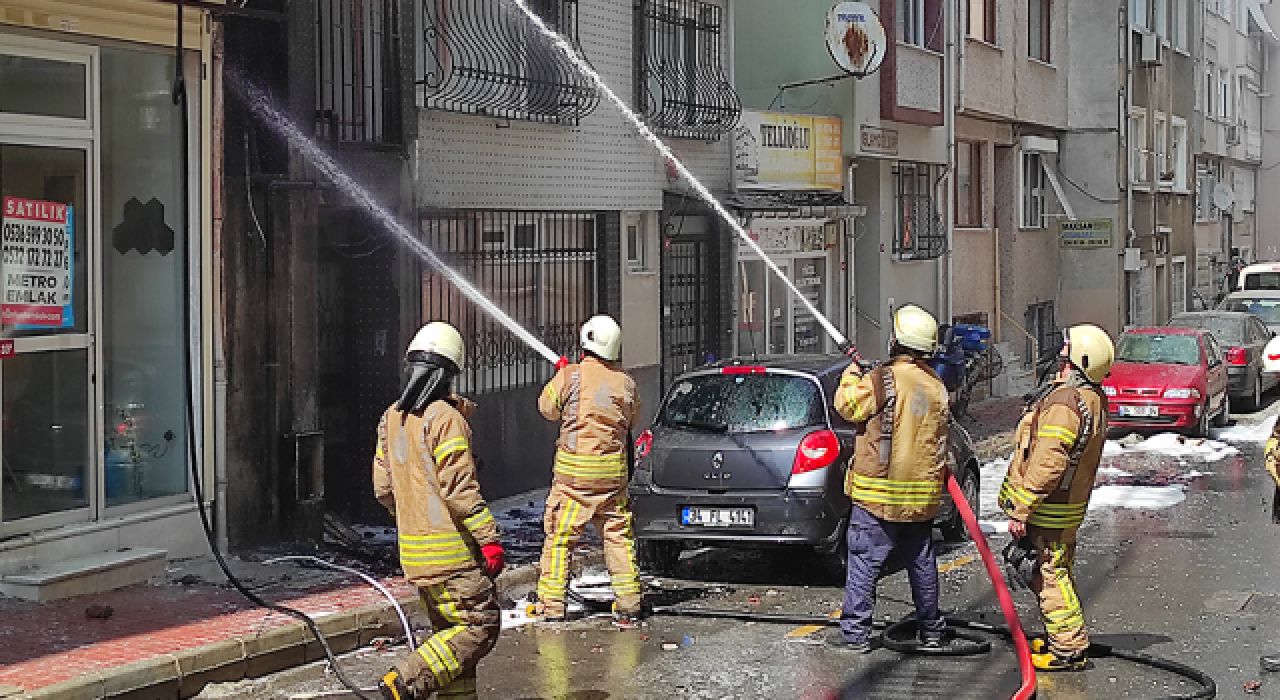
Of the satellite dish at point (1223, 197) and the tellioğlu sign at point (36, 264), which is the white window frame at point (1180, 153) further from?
the tellioğlu sign at point (36, 264)

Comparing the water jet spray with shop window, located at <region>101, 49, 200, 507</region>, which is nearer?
shop window, located at <region>101, 49, 200, 507</region>

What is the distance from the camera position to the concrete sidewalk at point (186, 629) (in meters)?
8.02

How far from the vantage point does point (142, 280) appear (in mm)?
11219

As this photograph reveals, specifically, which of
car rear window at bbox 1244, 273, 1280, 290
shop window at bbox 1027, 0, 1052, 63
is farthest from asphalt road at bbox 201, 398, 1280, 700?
car rear window at bbox 1244, 273, 1280, 290

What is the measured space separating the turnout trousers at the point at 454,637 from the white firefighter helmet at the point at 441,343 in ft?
3.12

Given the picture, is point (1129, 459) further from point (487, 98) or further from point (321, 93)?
point (321, 93)

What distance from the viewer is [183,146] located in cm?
1104

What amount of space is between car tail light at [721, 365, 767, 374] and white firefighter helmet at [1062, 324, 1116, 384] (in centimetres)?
298

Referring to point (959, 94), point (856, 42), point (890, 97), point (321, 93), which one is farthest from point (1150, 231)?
point (321, 93)

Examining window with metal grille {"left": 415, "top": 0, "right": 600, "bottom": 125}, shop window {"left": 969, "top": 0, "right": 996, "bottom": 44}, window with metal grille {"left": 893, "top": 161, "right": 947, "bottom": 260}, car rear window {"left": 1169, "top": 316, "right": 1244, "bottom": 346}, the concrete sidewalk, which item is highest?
shop window {"left": 969, "top": 0, "right": 996, "bottom": 44}

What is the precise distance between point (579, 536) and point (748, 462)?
1.48 metres

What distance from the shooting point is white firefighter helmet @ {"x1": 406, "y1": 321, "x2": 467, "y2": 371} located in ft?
23.1

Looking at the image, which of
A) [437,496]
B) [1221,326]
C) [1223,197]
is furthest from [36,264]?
[1223,197]

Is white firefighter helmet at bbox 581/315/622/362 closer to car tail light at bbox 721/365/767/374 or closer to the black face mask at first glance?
car tail light at bbox 721/365/767/374
